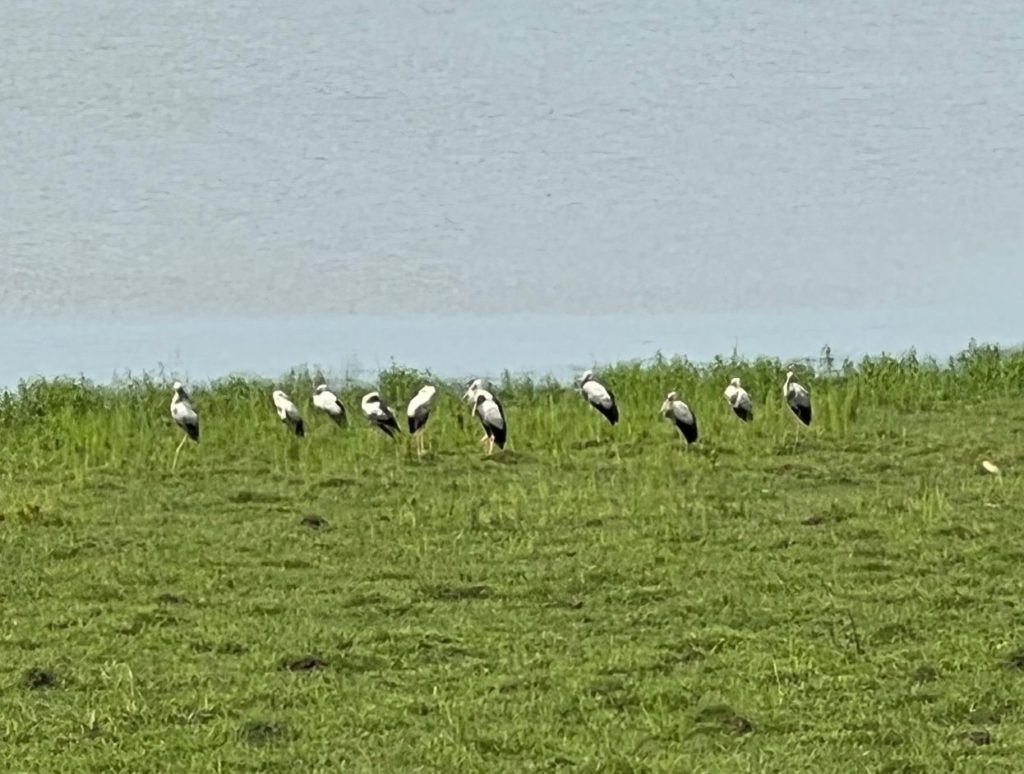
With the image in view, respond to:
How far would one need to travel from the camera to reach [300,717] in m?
7.36

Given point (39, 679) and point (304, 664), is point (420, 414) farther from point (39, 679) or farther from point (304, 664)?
point (39, 679)

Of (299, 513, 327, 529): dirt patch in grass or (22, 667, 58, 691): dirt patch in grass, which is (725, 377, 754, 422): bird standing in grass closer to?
(299, 513, 327, 529): dirt patch in grass

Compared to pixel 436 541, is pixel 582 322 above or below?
above

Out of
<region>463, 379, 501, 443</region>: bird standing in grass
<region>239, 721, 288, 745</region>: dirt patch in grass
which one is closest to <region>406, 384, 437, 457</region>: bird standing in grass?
<region>463, 379, 501, 443</region>: bird standing in grass

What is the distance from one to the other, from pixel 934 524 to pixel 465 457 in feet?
12.3

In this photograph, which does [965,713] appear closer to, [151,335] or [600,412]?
[600,412]

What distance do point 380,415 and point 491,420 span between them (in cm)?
89

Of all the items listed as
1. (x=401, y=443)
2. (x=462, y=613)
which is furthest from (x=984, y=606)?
(x=401, y=443)

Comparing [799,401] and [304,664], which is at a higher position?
[799,401]

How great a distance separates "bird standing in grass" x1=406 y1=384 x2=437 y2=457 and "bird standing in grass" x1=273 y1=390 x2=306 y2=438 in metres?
0.73

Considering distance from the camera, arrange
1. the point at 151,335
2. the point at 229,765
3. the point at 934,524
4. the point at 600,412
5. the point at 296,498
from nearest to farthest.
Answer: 1. the point at 229,765
2. the point at 934,524
3. the point at 296,498
4. the point at 600,412
5. the point at 151,335

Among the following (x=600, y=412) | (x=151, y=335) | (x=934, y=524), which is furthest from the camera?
(x=151, y=335)

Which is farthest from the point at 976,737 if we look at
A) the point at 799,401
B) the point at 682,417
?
the point at 799,401

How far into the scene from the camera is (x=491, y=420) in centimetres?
1357
